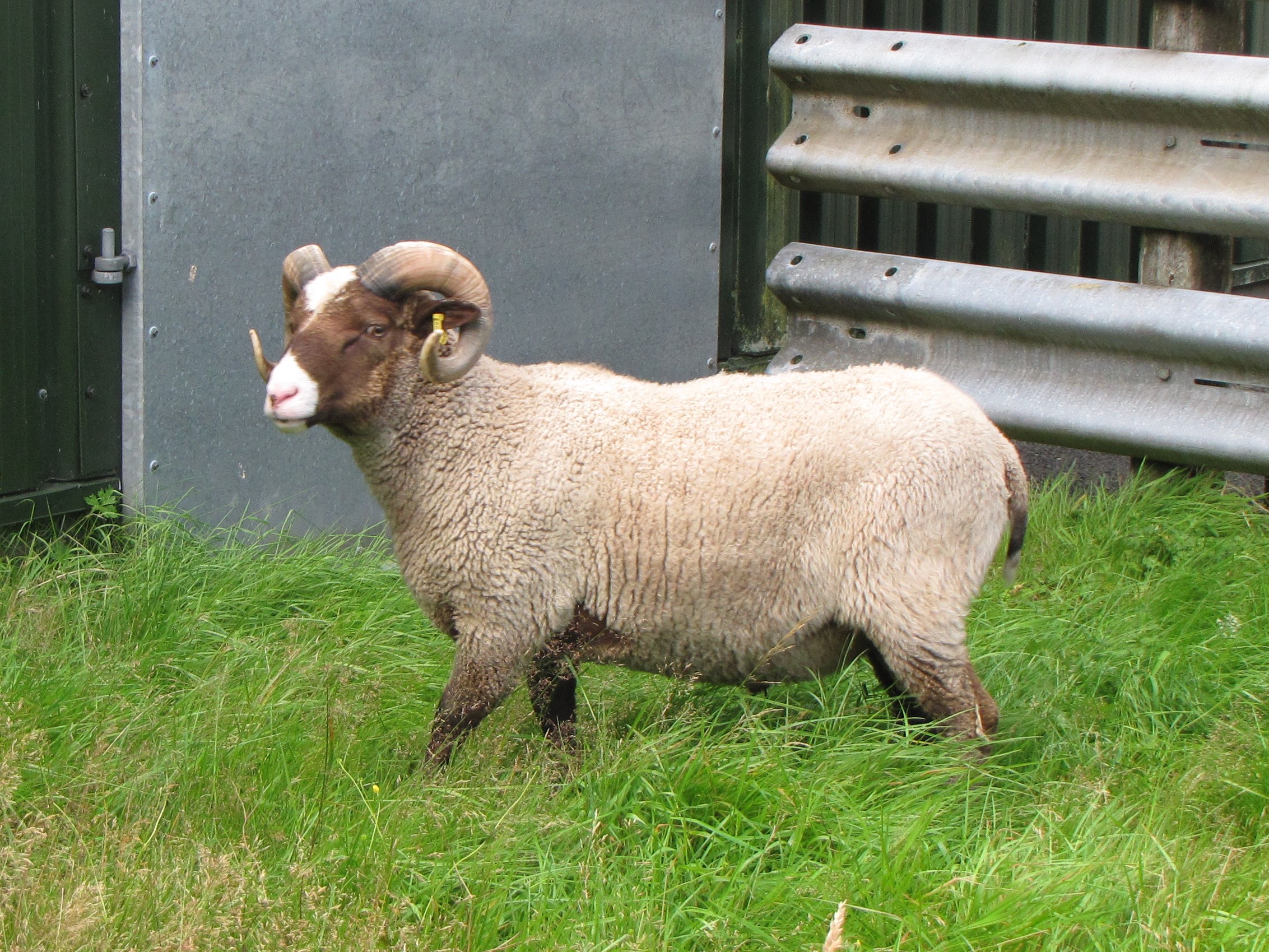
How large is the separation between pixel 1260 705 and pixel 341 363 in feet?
8.93

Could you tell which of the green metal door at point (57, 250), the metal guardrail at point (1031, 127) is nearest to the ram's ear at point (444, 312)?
the green metal door at point (57, 250)

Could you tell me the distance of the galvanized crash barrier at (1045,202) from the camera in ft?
17.7

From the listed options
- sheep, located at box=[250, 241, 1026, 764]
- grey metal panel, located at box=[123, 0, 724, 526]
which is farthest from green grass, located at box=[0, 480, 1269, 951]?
grey metal panel, located at box=[123, 0, 724, 526]

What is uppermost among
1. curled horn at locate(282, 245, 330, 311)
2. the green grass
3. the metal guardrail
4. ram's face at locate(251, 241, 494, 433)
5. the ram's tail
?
the metal guardrail

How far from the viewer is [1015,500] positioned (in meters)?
4.15

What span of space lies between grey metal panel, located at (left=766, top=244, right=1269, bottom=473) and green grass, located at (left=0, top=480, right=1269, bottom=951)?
1.82 ft

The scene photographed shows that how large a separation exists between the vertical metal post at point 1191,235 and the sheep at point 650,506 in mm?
2055

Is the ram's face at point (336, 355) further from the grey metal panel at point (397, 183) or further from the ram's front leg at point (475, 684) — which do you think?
the grey metal panel at point (397, 183)

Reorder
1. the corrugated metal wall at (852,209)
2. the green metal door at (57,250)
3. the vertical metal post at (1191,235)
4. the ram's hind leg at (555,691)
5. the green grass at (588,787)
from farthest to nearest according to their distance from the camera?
the corrugated metal wall at (852,209) < the vertical metal post at (1191,235) < the green metal door at (57,250) < the ram's hind leg at (555,691) < the green grass at (588,787)

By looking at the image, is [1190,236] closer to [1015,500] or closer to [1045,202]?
[1045,202]

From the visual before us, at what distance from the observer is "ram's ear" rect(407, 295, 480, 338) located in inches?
159

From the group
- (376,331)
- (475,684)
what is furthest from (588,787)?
(376,331)

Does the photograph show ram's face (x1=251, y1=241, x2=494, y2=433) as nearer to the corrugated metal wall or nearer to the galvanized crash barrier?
the galvanized crash barrier

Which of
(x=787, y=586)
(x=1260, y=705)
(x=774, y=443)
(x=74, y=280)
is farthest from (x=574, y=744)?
(x=74, y=280)
